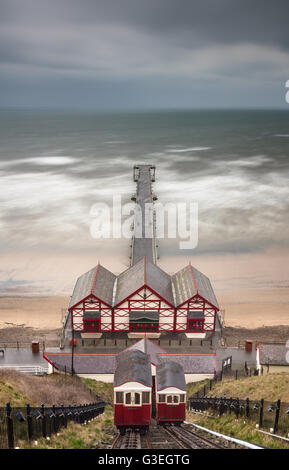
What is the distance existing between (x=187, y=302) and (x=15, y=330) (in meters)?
15.3

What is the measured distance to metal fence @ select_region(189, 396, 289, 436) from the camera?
17172 mm

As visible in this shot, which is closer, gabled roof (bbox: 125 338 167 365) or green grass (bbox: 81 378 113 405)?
green grass (bbox: 81 378 113 405)

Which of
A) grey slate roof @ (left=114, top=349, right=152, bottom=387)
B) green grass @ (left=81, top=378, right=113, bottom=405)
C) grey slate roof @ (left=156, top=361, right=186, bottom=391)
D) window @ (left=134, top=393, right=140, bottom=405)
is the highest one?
grey slate roof @ (left=114, top=349, right=152, bottom=387)

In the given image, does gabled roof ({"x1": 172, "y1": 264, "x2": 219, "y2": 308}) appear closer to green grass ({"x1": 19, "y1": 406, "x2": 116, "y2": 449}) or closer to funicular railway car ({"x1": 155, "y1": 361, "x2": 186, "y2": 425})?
funicular railway car ({"x1": 155, "y1": 361, "x2": 186, "y2": 425})

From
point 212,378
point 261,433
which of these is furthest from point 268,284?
point 261,433

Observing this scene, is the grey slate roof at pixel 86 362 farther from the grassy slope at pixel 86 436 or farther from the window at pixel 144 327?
the window at pixel 144 327

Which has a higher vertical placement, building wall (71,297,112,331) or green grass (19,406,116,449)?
building wall (71,297,112,331)

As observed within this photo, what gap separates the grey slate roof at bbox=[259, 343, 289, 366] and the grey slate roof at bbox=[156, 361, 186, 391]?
875 cm

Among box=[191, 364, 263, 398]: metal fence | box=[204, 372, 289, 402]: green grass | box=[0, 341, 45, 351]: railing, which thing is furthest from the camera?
box=[0, 341, 45, 351]: railing

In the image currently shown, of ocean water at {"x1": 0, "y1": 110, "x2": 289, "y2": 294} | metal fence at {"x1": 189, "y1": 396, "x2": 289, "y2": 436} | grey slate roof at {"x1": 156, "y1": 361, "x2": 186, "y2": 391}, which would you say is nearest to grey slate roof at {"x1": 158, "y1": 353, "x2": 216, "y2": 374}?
grey slate roof at {"x1": 156, "y1": 361, "x2": 186, "y2": 391}

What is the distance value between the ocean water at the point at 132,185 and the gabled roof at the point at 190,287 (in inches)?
632

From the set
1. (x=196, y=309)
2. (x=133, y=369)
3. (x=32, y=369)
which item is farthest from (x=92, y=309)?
(x=133, y=369)

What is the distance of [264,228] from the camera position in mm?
60500

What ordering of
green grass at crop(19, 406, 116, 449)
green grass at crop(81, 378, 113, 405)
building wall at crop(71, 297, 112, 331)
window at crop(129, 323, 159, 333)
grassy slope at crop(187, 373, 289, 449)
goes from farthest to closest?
window at crop(129, 323, 159, 333)
building wall at crop(71, 297, 112, 331)
green grass at crop(81, 378, 113, 405)
grassy slope at crop(187, 373, 289, 449)
green grass at crop(19, 406, 116, 449)
